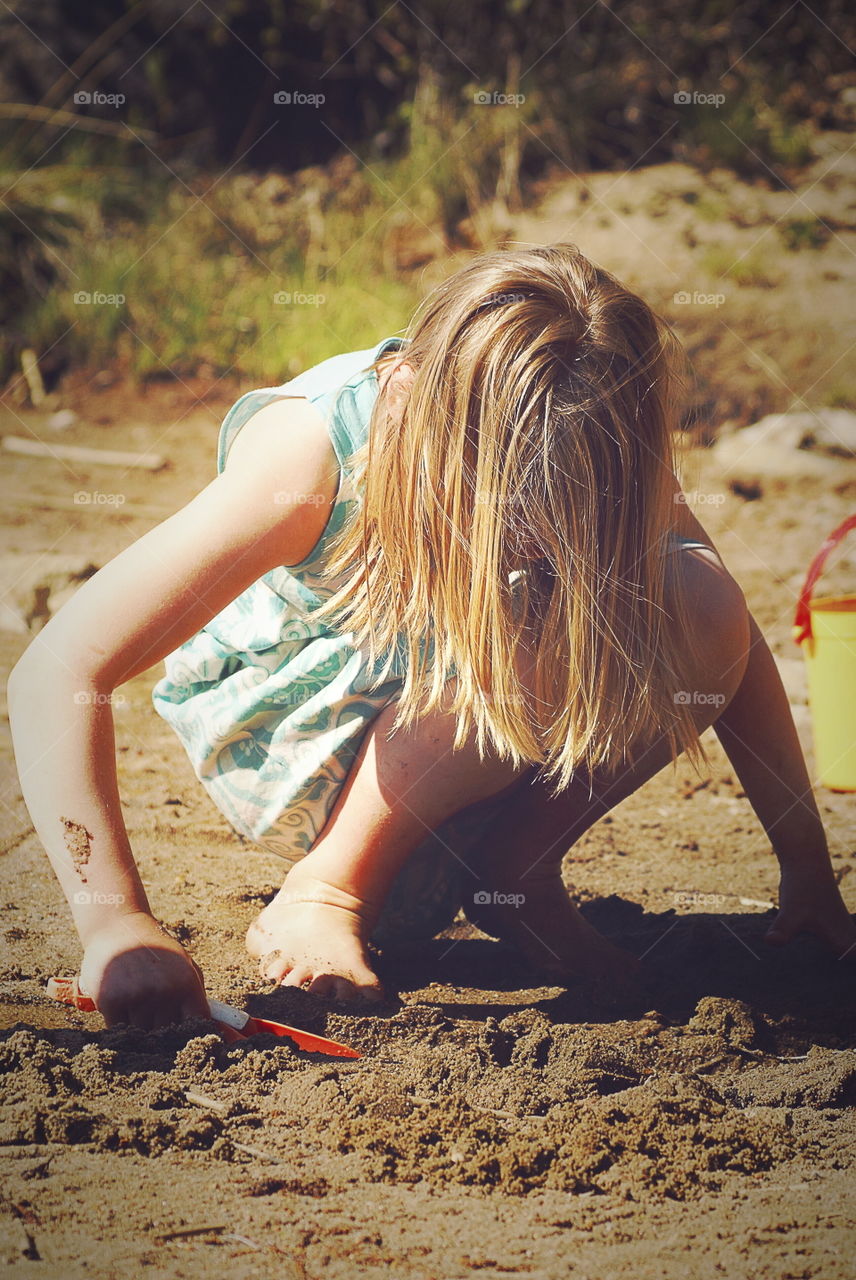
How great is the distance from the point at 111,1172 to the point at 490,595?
2.51 ft

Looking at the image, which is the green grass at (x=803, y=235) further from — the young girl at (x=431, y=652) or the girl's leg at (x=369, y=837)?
the girl's leg at (x=369, y=837)

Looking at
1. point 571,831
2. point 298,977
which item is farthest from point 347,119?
point 298,977

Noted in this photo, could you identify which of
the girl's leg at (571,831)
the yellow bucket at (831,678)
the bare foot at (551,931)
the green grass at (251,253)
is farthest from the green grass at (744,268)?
the bare foot at (551,931)

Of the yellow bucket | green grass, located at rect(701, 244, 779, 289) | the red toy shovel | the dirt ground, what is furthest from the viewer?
green grass, located at rect(701, 244, 779, 289)

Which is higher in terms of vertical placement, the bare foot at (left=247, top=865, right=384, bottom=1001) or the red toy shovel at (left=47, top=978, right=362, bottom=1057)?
the bare foot at (left=247, top=865, right=384, bottom=1001)

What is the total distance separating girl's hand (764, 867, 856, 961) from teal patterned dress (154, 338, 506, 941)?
0.51 meters

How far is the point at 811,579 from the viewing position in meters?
2.19

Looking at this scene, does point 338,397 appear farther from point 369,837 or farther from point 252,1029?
point 252,1029

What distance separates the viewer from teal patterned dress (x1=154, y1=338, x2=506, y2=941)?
63.2 inches

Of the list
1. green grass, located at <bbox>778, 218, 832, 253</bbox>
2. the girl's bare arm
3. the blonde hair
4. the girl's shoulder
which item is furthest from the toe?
green grass, located at <bbox>778, 218, 832, 253</bbox>

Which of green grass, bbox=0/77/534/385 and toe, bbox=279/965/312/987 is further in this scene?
green grass, bbox=0/77/534/385

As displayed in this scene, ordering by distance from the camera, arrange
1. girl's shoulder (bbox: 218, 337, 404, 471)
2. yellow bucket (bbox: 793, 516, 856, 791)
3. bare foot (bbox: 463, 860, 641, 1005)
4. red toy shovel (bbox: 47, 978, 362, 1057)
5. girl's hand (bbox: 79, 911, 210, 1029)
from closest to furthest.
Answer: girl's hand (bbox: 79, 911, 210, 1029) < red toy shovel (bbox: 47, 978, 362, 1057) < girl's shoulder (bbox: 218, 337, 404, 471) < bare foot (bbox: 463, 860, 641, 1005) < yellow bucket (bbox: 793, 516, 856, 791)

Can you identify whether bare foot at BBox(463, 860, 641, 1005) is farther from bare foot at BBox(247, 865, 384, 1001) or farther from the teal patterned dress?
bare foot at BBox(247, 865, 384, 1001)

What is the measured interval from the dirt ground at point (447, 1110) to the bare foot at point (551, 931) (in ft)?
0.17
